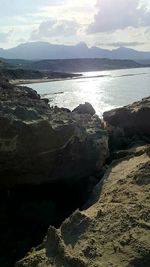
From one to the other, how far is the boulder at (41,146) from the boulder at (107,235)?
10.5 ft

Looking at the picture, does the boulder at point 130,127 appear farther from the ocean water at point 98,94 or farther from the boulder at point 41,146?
the ocean water at point 98,94

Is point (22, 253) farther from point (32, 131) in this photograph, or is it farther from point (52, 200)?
point (32, 131)

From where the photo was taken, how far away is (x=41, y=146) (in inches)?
572

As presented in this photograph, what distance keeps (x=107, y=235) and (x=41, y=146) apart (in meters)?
5.33

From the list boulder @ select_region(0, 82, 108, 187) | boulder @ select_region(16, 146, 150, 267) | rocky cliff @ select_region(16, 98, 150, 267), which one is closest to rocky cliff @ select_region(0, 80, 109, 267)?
boulder @ select_region(0, 82, 108, 187)

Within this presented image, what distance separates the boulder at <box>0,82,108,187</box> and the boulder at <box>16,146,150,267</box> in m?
3.20

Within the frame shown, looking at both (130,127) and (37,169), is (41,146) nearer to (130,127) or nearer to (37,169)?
(37,169)

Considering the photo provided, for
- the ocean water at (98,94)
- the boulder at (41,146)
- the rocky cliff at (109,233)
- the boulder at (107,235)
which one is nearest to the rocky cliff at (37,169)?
the boulder at (41,146)

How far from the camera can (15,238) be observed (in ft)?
43.8

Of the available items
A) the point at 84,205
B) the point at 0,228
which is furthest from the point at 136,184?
the point at 0,228

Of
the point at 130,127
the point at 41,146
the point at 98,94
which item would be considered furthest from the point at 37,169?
the point at 98,94

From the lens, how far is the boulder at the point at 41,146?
1417cm

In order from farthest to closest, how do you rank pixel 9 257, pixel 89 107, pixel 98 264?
pixel 89 107 → pixel 9 257 → pixel 98 264

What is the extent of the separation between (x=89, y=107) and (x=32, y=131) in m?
12.4
